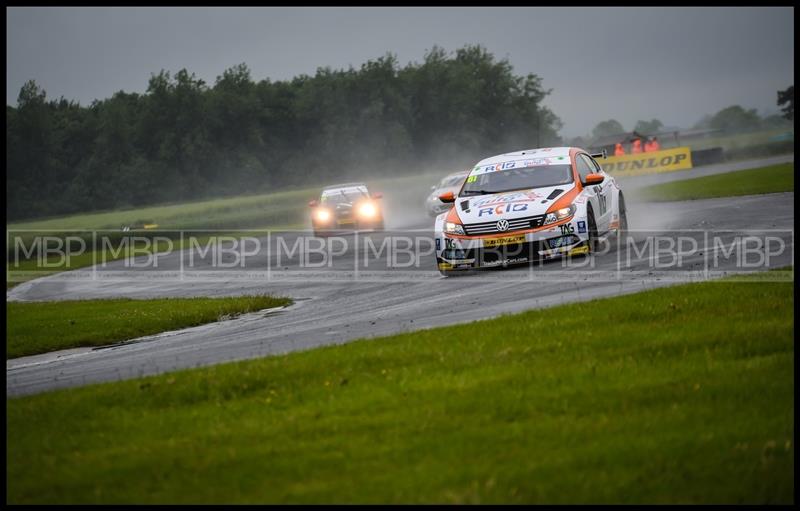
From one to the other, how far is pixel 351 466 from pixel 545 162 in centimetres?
1172

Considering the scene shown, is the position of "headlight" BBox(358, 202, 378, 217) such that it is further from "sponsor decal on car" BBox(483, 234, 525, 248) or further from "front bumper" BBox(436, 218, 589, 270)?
"sponsor decal on car" BBox(483, 234, 525, 248)

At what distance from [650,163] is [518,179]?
42602mm

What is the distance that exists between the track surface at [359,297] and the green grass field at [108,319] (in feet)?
1.94

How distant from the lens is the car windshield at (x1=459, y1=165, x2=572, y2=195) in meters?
16.2

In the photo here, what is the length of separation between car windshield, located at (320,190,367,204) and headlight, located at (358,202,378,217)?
1.39 feet

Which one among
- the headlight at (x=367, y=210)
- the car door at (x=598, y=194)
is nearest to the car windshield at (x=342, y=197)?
the headlight at (x=367, y=210)

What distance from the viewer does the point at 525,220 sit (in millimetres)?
15094

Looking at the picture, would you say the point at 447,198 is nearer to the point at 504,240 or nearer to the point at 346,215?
the point at 504,240

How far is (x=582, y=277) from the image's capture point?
13547mm

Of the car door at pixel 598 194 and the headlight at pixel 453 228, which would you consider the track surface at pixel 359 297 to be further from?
the headlight at pixel 453 228

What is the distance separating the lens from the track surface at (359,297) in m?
10.7

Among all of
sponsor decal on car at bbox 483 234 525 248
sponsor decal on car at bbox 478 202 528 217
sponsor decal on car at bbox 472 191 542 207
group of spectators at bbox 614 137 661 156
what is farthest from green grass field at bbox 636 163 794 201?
group of spectators at bbox 614 137 661 156

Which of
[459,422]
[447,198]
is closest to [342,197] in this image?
[447,198]

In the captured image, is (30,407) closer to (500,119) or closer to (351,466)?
(351,466)
